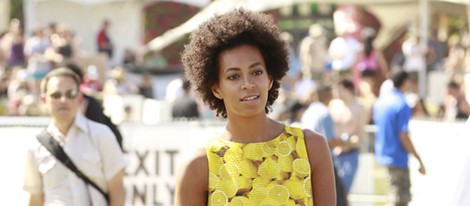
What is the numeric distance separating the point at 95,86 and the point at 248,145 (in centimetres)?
1481

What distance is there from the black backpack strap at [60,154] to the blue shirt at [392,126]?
221 inches

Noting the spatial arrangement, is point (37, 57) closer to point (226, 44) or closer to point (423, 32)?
point (423, 32)

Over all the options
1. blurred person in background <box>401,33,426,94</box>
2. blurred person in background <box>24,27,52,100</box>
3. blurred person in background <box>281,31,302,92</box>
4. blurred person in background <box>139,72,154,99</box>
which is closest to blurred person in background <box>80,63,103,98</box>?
blurred person in background <box>24,27,52,100</box>

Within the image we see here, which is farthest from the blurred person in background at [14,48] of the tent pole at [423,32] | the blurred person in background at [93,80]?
the tent pole at [423,32]

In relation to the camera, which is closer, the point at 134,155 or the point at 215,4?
the point at 134,155

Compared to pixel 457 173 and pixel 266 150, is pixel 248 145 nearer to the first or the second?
pixel 266 150

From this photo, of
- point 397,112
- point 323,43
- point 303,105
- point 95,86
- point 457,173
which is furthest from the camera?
point 323,43

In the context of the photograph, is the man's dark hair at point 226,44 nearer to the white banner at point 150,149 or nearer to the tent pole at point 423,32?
the white banner at point 150,149

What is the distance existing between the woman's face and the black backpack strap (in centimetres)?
283

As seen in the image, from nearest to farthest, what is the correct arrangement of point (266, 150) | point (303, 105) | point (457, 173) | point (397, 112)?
point (457, 173) < point (266, 150) < point (397, 112) < point (303, 105)

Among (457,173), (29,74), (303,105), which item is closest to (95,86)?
(29,74)

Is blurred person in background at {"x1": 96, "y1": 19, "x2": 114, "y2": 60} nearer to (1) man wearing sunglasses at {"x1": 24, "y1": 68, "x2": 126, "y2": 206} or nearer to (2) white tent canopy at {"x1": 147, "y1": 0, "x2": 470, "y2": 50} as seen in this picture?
(2) white tent canopy at {"x1": 147, "y1": 0, "x2": 470, "y2": 50}

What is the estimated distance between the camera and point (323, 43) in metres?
21.4

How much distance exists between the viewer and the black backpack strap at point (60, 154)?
7.80 metres
